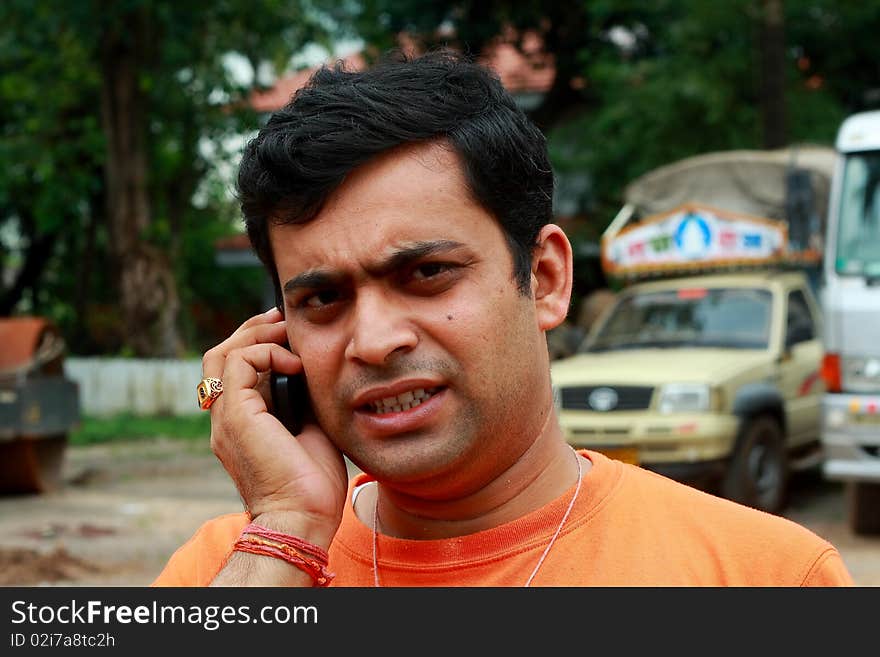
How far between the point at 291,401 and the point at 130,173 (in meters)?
16.1

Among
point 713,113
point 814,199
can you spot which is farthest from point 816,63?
point 814,199

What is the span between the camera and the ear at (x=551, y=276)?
Result: 82.2 inches

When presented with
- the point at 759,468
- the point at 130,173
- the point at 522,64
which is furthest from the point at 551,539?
the point at 522,64

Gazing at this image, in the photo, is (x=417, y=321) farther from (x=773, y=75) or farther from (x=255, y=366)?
(x=773, y=75)

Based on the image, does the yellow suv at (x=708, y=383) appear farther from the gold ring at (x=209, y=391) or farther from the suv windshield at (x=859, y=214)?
the gold ring at (x=209, y=391)

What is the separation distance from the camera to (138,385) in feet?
59.2

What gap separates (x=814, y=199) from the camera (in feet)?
33.5

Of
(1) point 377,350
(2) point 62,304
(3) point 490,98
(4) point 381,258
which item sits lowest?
(2) point 62,304

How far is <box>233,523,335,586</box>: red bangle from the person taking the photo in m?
1.83

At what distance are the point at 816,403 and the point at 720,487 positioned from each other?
5.97ft

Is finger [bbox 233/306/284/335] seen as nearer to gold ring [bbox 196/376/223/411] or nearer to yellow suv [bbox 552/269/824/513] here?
gold ring [bbox 196/376/223/411]

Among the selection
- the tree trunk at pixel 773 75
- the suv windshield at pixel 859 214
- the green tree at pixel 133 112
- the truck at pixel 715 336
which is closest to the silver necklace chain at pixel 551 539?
the truck at pixel 715 336
